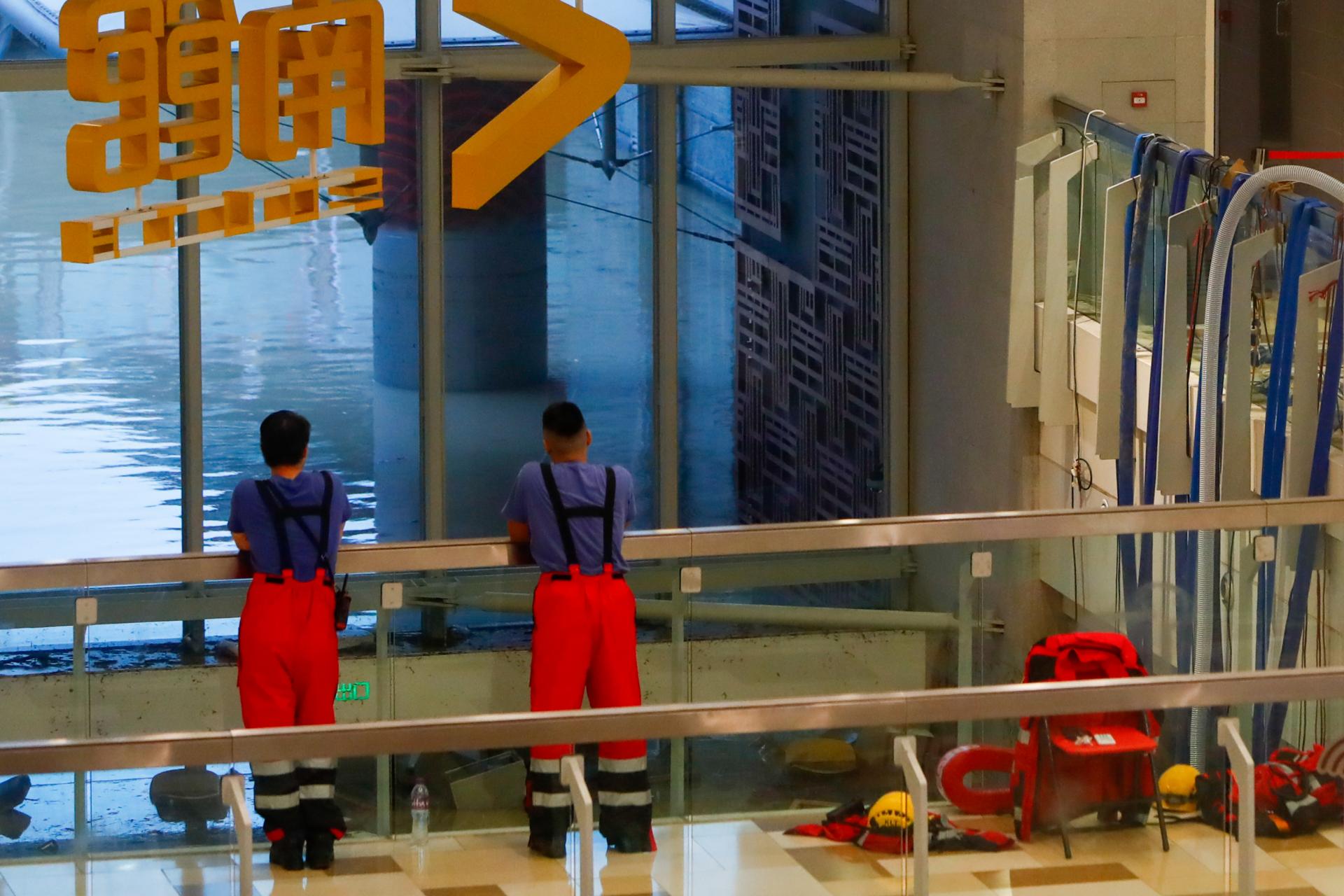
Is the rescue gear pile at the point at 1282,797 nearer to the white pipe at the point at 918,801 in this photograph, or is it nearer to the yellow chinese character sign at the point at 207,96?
the white pipe at the point at 918,801

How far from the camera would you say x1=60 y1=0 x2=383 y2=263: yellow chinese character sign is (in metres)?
6.05

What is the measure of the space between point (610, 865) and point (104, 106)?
649cm

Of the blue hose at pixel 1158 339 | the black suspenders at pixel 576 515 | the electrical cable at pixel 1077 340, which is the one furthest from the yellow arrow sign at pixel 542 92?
the electrical cable at pixel 1077 340

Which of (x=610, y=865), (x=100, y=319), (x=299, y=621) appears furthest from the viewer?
(x=100, y=319)

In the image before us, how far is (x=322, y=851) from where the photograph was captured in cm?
493

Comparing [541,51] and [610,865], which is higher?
[541,51]

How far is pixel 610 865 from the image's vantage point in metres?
5.06

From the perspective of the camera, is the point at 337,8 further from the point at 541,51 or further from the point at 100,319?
the point at 100,319

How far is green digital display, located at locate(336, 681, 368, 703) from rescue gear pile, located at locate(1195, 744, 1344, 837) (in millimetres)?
2601

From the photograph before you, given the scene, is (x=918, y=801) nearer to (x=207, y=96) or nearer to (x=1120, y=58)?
(x=207, y=96)

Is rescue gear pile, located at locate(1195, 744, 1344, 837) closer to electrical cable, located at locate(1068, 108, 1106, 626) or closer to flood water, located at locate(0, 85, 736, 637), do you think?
electrical cable, located at locate(1068, 108, 1106, 626)

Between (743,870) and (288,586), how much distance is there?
6.20 ft

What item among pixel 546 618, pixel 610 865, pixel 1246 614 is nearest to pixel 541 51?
pixel 546 618

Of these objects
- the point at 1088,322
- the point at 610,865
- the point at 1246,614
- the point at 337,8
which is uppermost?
the point at 337,8
